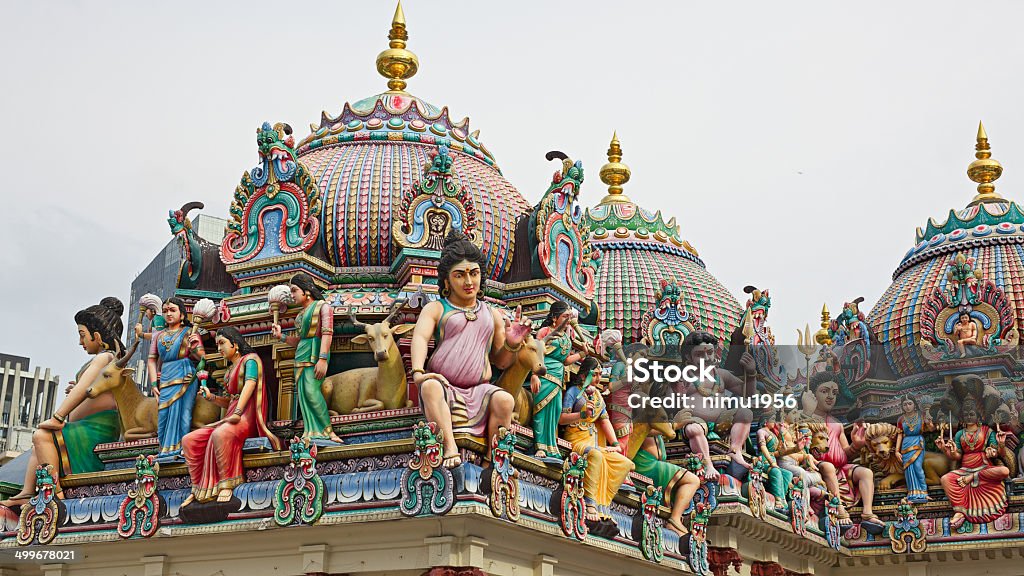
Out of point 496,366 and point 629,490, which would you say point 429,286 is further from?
point 629,490

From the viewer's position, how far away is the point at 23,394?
254 ft

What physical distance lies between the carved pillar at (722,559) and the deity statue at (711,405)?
154 cm

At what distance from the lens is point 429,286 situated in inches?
953

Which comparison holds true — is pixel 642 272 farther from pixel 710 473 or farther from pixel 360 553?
pixel 360 553

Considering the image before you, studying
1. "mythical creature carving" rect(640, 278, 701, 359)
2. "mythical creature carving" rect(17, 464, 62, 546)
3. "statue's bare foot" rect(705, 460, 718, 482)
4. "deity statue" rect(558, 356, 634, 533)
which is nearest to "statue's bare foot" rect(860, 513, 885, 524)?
"mythical creature carving" rect(640, 278, 701, 359)

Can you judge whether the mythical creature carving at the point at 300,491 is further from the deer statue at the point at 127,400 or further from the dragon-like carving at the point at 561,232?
the dragon-like carving at the point at 561,232

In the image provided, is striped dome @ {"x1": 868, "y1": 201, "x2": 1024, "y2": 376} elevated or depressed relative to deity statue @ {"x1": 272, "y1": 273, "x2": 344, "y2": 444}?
elevated

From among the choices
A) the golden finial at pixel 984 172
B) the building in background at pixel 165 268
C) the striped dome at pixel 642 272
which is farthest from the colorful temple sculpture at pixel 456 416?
the building in background at pixel 165 268

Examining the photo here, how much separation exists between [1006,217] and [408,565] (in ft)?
78.8

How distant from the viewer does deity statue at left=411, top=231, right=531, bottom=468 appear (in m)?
20.3

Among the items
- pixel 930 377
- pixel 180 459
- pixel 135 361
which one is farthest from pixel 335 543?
pixel 135 361

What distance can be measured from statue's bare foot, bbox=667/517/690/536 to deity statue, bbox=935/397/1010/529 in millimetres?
9863

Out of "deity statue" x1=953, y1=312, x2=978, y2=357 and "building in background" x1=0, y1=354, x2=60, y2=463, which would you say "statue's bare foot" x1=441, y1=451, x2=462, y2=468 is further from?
"building in background" x1=0, y1=354, x2=60, y2=463

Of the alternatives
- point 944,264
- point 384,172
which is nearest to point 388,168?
point 384,172
